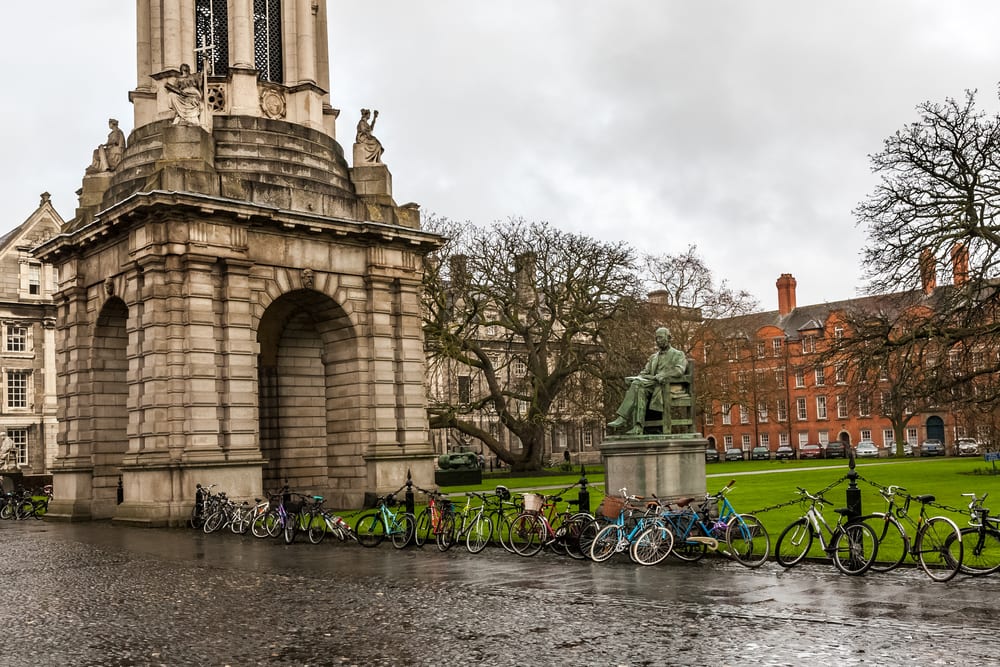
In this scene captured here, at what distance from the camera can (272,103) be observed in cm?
2823

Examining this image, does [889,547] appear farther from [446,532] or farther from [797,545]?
[446,532]

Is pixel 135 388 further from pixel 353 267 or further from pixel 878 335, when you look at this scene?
pixel 878 335

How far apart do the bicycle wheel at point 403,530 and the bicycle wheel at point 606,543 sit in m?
4.15

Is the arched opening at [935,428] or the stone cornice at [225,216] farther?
the arched opening at [935,428]

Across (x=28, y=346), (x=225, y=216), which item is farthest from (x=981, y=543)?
(x=28, y=346)

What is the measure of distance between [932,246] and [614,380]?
59.6 ft

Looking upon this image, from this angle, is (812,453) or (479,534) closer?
(479,534)

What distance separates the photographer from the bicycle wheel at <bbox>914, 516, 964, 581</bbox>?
12.1 meters

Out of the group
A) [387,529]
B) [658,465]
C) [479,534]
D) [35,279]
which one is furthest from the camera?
[35,279]

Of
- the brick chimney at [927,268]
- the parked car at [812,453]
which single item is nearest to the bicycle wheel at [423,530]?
the brick chimney at [927,268]

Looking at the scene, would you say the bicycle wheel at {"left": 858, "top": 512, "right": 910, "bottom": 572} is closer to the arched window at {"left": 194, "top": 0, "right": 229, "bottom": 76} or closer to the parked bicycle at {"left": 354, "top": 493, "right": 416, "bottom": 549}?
the parked bicycle at {"left": 354, "top": 493, "right": 416, "bottom": 549}

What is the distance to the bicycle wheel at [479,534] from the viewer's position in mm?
16938

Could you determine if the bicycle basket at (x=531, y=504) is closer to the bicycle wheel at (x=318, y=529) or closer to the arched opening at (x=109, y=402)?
the bicycle wheel at (x=318, y=529)

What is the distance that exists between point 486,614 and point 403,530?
7663mm
